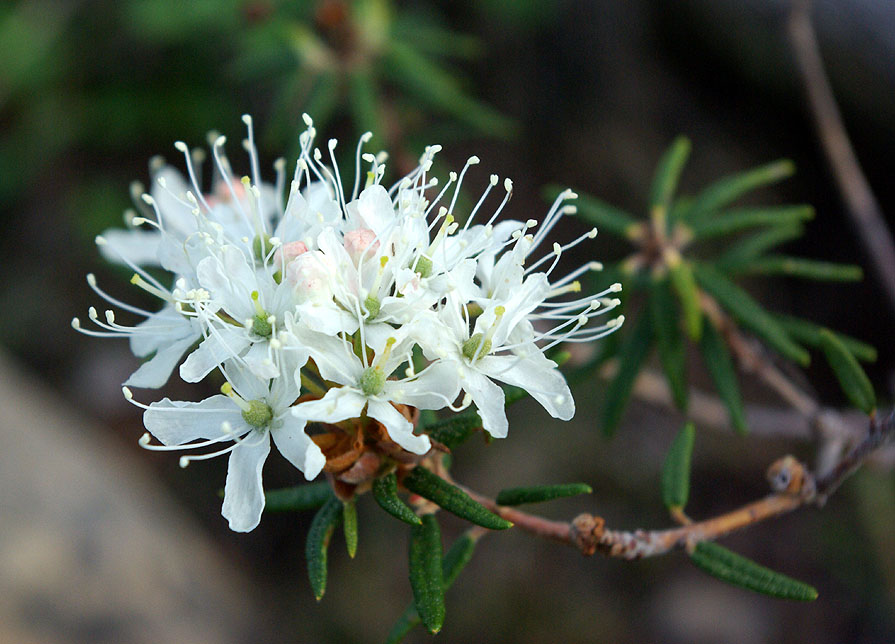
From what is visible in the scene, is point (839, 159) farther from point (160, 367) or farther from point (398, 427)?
point (160, 367)

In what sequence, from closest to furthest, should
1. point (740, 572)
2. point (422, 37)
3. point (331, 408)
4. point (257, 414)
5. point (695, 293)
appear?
point (331, 408), point (257, 414), point (740, 572), point (695, 293), point (422, 37)

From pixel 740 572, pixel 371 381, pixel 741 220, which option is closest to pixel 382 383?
pixel 371 381

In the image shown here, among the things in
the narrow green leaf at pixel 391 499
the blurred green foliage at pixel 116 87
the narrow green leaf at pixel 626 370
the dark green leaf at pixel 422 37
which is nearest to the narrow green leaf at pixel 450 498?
the narrow green leaf at pixel 391 499

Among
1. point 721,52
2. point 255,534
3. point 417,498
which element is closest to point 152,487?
point 255,534

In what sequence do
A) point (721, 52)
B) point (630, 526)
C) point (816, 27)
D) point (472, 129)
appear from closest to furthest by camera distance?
point (472, 129)
point (816, 27)
point (630, 526)
point (721, 52)

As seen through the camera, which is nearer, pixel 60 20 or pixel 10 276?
pixel 60 20

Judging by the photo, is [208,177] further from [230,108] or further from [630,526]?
[630,526]

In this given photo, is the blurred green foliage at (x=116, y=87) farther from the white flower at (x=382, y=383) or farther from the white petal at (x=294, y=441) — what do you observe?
the white petal at (x=294, y=441)
